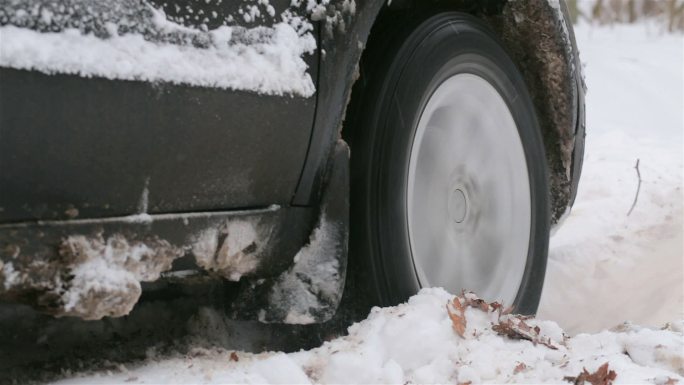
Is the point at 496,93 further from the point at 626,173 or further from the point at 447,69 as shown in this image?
the point at 626,173

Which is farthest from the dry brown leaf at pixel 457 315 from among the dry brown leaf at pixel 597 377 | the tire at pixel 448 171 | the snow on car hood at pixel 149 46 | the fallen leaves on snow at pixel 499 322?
the snow on car hood at pixel 149 46

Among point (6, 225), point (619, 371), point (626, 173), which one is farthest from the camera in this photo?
point (626, 173)

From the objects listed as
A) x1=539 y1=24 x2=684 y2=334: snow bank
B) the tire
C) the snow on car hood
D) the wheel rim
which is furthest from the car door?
x1=539 y1=24 x2=684 y2=334: snow bank

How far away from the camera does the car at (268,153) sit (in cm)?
150

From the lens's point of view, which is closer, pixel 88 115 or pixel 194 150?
pixel 88 115

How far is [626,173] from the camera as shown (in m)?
5.20

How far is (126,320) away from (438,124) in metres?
1.02

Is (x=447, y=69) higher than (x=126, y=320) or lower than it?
higher

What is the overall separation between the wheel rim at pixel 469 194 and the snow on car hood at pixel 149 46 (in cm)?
63

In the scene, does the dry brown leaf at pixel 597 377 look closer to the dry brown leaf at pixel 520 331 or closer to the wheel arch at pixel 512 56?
the dry brown leaf at pixel 520 331

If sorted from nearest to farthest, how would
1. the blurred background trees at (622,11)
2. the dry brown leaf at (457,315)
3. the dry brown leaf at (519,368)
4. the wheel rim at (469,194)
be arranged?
the dry brown leaf at (519,368) < the dry brown leaf at (457,315) < the wheel rim at (469,194) < the blurred background trees at (622,11)

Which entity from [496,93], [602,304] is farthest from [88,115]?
[602,304]

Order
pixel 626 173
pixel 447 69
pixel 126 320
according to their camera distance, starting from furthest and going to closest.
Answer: pixel 626 173 < pixel 447 69 < pixel 126 320

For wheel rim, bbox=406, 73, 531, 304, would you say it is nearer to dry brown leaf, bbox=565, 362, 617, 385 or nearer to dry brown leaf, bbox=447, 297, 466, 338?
dry brown leaf, bbox=447, 297, 466, 338
